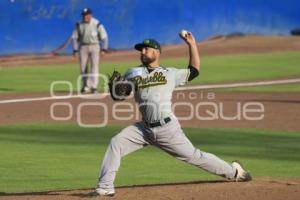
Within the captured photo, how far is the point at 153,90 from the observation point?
8.70 meters

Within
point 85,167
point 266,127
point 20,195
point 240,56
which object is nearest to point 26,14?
point 240,56

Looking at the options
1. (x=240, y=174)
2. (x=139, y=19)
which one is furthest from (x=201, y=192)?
(x=139, y=19)

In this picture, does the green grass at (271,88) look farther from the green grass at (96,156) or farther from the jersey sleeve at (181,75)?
the jersey sleeve at (181,75)

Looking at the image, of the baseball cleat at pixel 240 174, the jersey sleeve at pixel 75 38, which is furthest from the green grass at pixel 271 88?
the baseball cleat at pixel 240 174

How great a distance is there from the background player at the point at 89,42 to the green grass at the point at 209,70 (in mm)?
1655

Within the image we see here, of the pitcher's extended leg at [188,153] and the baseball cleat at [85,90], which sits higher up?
the baseball cleat at [85,90]

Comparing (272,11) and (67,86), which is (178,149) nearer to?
(67,86)

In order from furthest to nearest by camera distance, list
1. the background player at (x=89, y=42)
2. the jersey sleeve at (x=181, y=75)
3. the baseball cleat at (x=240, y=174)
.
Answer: the background player at (x=89, y=42) → the baseball cleat at (x=240, y=174) → the jersey sleeve at (x=181, y=75)

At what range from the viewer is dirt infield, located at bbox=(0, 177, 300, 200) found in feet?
28.3

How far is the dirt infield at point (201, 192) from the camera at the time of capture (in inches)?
340

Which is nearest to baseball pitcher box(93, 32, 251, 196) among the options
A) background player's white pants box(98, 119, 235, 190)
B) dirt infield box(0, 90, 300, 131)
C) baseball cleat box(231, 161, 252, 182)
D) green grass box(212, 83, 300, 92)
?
background player's white pants box(98, 119, 235, 190)

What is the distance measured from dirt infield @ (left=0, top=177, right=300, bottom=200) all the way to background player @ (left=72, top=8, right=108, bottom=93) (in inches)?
449

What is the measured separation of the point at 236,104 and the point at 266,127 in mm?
3029

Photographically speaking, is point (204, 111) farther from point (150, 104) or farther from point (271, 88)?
point (150, 104)
